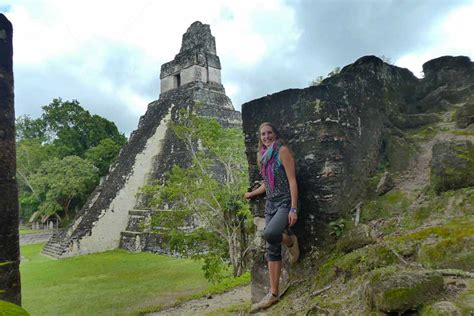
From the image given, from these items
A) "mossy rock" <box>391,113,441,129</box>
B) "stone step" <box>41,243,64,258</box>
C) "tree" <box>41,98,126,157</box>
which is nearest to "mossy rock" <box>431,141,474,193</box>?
"mossy rock" <box>391,113,441,129</box>

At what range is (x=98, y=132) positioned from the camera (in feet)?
87.5

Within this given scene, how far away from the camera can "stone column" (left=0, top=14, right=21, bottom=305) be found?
382cm

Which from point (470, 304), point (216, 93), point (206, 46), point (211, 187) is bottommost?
point (470, 304)

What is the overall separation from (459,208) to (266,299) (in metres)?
1.54

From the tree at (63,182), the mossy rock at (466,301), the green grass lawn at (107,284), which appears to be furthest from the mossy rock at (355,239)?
the tree at (63,182)

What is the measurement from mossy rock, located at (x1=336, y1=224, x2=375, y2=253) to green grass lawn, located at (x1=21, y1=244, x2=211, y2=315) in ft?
12.8

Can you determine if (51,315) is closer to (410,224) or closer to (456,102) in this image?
(410,224)

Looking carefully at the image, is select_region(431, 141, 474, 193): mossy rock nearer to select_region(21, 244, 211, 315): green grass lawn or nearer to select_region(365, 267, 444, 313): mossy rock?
select_region(365, 267, 444, 313): mossy rock

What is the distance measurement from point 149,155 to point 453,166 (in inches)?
559

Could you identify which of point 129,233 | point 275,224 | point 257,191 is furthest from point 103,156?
point 275,224

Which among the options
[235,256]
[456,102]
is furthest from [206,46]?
[456,102]

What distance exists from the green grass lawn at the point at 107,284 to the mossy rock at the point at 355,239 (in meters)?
3.89

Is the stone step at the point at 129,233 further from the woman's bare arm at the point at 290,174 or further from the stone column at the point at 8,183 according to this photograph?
the woman's bare arm at the point at 290,174

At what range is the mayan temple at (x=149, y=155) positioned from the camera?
14008mm
